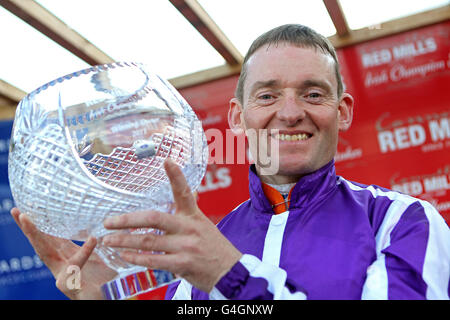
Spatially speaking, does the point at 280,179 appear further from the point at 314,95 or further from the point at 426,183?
the point at 426,183

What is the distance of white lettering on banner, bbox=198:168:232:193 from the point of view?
337 cm

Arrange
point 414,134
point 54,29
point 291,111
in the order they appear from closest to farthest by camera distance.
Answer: point 291,111
point 54,29
point 414,134

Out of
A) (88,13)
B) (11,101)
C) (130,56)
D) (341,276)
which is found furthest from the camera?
(11,101)

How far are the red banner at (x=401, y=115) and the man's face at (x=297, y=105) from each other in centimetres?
221

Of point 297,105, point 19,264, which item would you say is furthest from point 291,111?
point 19,264

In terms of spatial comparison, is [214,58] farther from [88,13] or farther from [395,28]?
[395,28]

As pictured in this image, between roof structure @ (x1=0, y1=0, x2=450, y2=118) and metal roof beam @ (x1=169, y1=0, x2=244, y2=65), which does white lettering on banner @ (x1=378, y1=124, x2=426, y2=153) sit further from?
metal roof beam @ (x1=169, y1=0, x2=244, y2=65)

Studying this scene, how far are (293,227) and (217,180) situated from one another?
98.3 inches

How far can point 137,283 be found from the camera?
62 centimetres

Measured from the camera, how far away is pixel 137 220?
53cm

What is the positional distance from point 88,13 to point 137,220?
88.9 inches

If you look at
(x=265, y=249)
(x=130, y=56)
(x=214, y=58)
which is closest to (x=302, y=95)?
(x=265, y=249)

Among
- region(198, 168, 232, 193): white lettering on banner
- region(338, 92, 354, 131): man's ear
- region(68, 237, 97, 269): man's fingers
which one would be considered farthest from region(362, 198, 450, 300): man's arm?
region(198, 168, 232, 193): white lettering on banner

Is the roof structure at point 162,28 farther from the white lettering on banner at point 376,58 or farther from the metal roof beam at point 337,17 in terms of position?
the white lettering on banner at point 376,58
